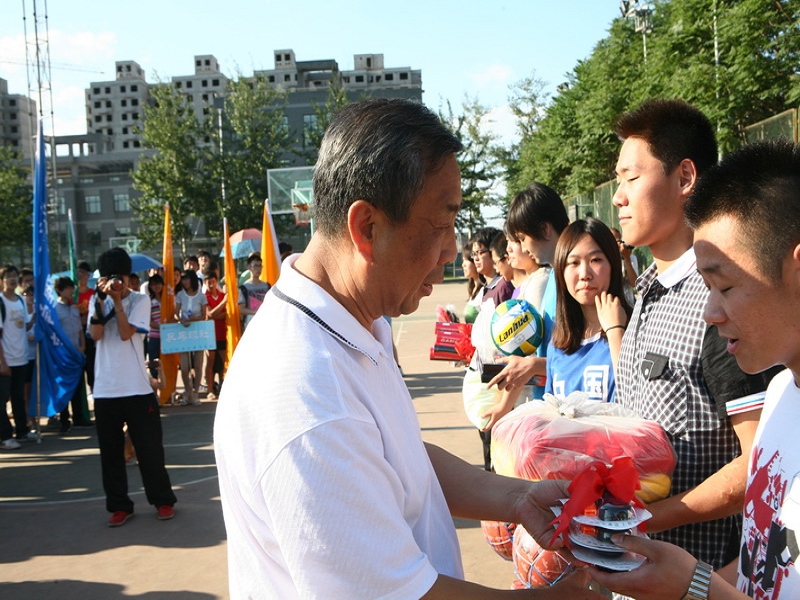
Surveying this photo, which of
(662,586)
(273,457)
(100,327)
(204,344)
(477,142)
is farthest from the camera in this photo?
(477,142)

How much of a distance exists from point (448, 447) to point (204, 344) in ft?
15.4

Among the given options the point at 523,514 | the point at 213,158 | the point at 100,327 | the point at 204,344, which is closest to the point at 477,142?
the point at 213,158

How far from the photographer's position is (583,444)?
178 centimetres

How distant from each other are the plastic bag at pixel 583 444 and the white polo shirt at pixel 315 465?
0.48m

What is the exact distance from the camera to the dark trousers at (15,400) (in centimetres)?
817

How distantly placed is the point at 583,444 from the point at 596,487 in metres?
0.36

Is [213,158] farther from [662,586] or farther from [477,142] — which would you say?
[662,586]

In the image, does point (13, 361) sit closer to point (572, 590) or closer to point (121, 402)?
point (121, 402)

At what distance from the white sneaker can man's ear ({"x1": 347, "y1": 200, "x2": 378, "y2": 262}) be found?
820 cm

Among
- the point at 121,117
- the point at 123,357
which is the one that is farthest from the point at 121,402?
the point at 121,117

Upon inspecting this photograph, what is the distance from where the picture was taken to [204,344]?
10016 mm

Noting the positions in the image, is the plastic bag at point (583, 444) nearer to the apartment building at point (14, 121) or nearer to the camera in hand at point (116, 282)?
the camera in hand at point (116, 282)

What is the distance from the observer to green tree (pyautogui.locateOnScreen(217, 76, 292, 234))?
38625 mm

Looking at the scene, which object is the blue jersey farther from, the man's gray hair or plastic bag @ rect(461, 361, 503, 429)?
the man's gray hair
